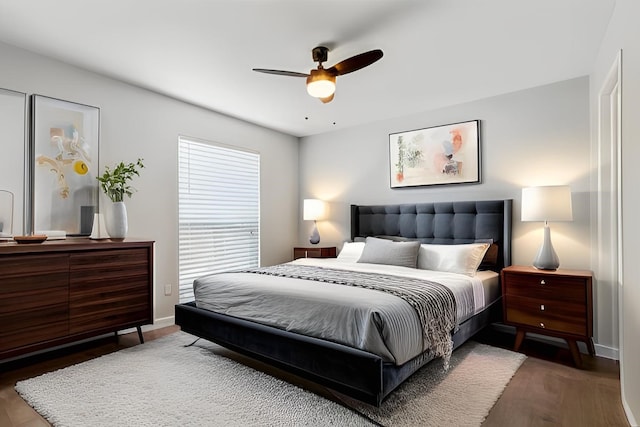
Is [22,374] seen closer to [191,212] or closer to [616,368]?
[191,212]

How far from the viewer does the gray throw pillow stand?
365 cm

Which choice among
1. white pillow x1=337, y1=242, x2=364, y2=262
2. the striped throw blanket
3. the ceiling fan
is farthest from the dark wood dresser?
white pillow x1=337, y1=242, x2=364, y2=262

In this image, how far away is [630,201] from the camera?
6.13ft

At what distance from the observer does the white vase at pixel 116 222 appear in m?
3.21

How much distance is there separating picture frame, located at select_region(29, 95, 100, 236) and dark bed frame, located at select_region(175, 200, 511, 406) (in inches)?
51.3

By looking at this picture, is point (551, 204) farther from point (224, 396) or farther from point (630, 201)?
point (224, 396)

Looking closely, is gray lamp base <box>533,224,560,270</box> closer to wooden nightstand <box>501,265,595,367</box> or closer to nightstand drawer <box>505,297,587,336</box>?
wooden nightstand <box>501,265,595,367</box>

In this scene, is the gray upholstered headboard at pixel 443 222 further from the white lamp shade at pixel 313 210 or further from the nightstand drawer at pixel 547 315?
the nightstand drawer at pixel 547 315

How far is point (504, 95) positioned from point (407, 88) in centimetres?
111

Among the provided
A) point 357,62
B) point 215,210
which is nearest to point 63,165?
point 215,210

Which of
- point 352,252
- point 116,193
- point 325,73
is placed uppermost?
point 325,73

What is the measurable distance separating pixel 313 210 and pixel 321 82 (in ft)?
8.78

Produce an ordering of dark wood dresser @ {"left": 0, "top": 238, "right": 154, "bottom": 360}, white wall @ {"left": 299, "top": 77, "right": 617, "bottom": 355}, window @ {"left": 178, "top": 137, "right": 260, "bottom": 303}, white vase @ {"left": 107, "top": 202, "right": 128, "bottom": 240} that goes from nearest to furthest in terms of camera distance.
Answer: dark wood dresser @ {"left": 0, "top": 238, "right": 154, "bottom": 360} → white vase @ {"left": 107, "top": 202, "right": 128, "bottom": 240} → white wall @ {"left": 299, "top": 77, "right": 617, "bottom": 355} → window @ {"left": 178, "top": 137, "right": 260, "bottom": 303}

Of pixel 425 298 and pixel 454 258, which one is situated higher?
pixel 454 258
